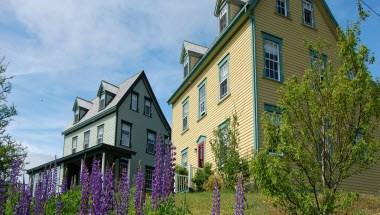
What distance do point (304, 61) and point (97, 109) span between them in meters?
21.9

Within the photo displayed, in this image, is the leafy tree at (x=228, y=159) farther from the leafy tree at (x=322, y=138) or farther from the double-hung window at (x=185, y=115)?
the double-hung window at (x=185, y=115)

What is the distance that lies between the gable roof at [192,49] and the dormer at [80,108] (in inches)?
609

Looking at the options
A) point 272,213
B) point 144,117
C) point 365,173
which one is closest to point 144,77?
point 144,117

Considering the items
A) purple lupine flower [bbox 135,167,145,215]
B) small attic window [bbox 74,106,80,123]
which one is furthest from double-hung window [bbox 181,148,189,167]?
purple lupine flower [bbox 135,167,145,215]

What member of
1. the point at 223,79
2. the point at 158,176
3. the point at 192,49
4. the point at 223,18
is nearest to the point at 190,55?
the point at 192,49

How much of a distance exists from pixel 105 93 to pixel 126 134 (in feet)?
14.3

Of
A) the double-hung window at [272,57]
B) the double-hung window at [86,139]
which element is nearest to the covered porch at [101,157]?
the double-hung window at [86,139]

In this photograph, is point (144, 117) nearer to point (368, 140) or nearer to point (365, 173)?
point (365, 173)

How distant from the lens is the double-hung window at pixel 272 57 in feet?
65.3

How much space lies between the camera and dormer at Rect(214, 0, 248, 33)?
22141 mm

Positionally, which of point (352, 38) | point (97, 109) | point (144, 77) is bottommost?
point (352, 38)

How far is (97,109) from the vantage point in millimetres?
38469

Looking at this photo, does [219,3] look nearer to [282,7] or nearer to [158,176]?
[282,7]

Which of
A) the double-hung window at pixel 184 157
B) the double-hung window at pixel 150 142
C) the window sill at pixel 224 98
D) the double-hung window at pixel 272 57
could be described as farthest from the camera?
the double-hung window at pixel 150 142
